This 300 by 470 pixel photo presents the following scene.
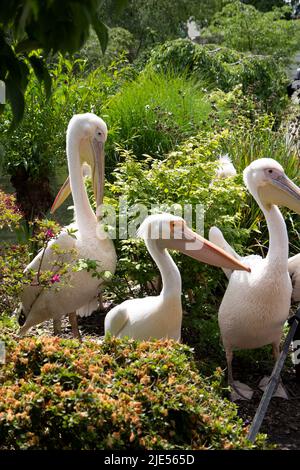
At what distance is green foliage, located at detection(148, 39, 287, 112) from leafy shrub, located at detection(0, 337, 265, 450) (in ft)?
28.4

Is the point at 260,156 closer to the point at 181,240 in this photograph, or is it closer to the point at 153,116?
the point at 153,116

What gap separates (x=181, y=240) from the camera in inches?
174

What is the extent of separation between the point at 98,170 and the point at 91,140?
0.70 ft

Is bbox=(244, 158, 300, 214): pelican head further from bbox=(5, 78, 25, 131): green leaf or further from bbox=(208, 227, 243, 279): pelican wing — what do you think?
bbox=(5, 78, 25, 131): green leaf

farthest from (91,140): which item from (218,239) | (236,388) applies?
(236,388)

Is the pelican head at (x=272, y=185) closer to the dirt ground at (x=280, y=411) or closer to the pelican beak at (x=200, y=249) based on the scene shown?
the pelican beak at (x=200, y=249)

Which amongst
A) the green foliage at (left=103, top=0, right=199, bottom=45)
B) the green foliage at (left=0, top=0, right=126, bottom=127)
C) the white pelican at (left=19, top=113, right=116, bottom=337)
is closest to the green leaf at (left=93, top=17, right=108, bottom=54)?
the green foliage at (left=0, top=0, right=126, bottom=127)

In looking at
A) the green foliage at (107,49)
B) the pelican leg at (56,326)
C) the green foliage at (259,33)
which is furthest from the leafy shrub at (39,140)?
the green foliage at (259,33)

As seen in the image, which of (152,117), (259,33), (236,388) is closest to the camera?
(236,388)

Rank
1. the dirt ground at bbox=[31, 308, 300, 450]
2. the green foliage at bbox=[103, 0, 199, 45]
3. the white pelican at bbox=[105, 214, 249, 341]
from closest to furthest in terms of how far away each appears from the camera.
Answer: the dirt ground at bbox=[31, 308, 300, 450] < the white pelican at bbox=[105, 214, 249, 341] < the green foliage at bbox=[103, 0, 199, 45]

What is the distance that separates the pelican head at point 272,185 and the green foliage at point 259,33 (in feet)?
41.0

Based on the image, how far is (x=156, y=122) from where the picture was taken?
8016mm

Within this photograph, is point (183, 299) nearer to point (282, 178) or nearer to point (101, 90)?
point (282, 178)

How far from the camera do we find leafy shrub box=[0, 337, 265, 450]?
271 cm
